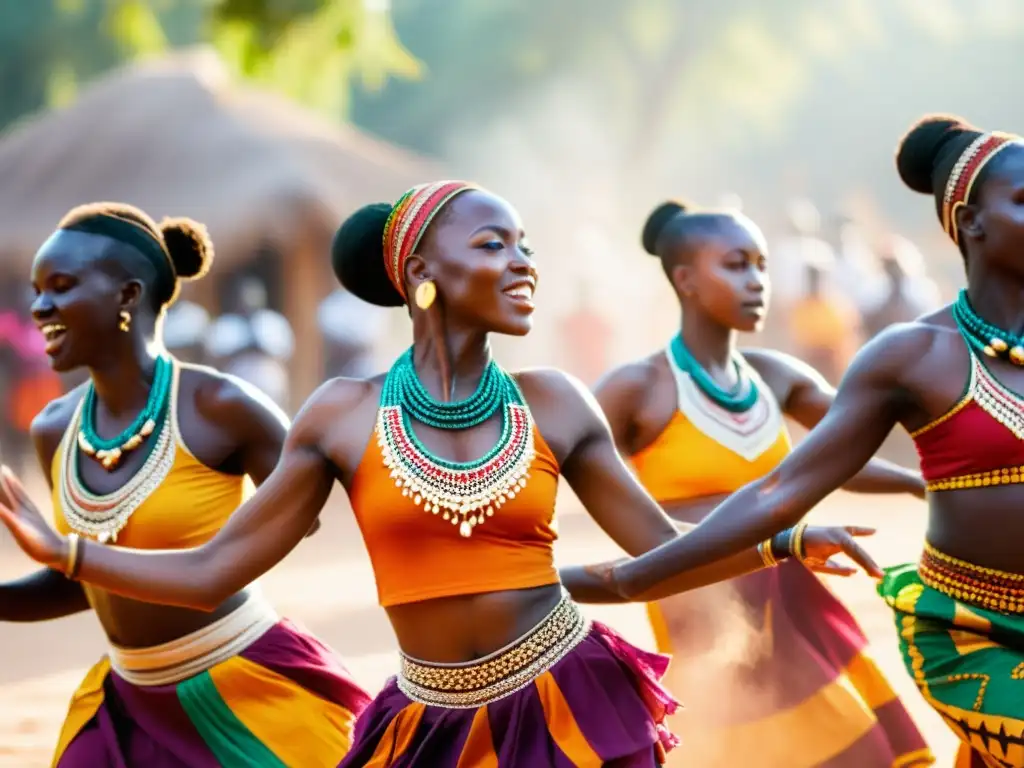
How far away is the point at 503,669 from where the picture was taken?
3605 millimetres

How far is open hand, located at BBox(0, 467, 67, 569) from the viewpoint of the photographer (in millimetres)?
3732

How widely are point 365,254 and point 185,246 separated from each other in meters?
1.10

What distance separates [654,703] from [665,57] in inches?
1532

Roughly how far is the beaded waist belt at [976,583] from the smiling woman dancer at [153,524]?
1627 mm

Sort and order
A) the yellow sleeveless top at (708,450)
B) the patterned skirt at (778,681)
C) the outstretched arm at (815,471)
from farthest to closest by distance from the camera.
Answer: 1. the yellow sleeveless top at (708,450)
2. the patterned skirt at (778,681)
3. the outstretched arm at (815,471)

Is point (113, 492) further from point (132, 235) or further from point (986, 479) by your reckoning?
point (986, 479)

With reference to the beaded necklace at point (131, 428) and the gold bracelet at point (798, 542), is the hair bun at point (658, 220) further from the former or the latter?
the gold bracelet at point (798, 542)

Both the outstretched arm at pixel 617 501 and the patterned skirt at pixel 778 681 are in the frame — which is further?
the patterned skirt at pixel 778 681

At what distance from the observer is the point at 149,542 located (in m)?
4.39

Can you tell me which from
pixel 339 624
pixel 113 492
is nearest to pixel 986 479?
pixel 113 492

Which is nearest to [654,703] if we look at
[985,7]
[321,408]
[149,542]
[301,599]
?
[321,408]

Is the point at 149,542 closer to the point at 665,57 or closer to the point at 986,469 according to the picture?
the point at 986,469

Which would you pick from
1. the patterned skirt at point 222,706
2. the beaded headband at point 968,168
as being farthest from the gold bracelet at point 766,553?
the patterned skirt at point 222,706

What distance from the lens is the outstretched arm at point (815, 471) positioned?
3.61m
